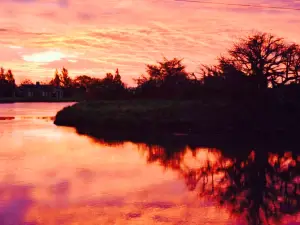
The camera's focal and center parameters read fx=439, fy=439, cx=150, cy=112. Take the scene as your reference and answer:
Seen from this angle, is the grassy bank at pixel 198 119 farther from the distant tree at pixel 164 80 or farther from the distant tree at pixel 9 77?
the distant tree at pixel 9 77

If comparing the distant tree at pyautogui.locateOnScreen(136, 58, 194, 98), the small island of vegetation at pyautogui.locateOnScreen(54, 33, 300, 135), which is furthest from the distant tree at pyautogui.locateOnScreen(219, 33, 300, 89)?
the distant tree at pyautogui.locateOnScreen(136, 58, 194, 98)

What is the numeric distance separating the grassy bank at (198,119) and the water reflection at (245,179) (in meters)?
10.9

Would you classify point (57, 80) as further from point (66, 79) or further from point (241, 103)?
point (241, 103)

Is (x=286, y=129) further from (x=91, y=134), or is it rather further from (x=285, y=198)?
(x=285, y=198)

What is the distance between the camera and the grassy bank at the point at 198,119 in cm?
3794

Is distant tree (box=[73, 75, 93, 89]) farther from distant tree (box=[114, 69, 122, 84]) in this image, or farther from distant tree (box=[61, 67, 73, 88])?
distant tree (box=[114, 69, 122, 84])

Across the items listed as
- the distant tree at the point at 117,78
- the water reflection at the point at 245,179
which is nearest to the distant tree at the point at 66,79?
the distant tree at the point at 117,78

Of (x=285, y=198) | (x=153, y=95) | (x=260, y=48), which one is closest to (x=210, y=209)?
(x=285, y=198)

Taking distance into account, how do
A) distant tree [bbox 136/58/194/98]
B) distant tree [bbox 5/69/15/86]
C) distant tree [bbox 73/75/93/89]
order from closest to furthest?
distant tree [bbox 136/58/194/98] < distant tree [bbox 5/69/15/86] < distant tree [bbox 73/75/93/89]

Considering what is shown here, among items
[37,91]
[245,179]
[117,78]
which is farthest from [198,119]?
[37,91]

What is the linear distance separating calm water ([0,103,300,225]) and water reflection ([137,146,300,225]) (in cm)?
8

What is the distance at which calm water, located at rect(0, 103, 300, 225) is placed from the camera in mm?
12906

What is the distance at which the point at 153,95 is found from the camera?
70.5 meters

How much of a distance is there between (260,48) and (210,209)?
2492 cm
